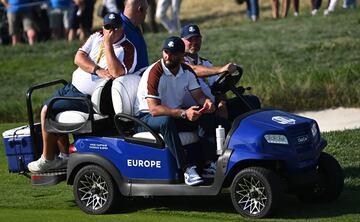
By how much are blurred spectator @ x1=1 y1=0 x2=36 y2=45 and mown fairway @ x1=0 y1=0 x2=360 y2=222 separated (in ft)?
1.85

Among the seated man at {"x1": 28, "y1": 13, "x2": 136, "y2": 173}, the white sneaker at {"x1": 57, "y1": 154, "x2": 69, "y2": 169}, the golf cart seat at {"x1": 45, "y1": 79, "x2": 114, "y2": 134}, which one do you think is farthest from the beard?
the white sneaker at {"x1": 57, "y1": 154, "x2": 69, "y2": 169}

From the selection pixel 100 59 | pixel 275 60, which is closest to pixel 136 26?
pixel 100 59

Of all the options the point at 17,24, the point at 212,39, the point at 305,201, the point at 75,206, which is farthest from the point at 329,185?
the point at 17,24

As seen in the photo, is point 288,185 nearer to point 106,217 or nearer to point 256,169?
point 256,169

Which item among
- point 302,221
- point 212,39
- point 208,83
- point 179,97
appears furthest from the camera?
point 212,39

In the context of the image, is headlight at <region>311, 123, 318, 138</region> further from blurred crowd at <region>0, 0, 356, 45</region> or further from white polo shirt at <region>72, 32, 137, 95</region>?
blurred crowd at <region>0, 0, 356, 45</region>

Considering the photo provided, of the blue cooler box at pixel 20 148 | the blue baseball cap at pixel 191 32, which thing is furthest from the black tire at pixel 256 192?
the blue cooler box at pixel 20 148

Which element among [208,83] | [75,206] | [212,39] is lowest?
[212,39]

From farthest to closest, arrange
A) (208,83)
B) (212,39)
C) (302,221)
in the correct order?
(212,39), (208,83), (302,221)

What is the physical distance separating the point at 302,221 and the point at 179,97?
61.6 inches

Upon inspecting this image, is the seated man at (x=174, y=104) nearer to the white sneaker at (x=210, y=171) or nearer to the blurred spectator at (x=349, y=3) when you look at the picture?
the white sneaker at (x=210, y=171)

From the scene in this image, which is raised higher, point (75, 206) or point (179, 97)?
point (179, 97)

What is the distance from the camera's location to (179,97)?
33.4ft

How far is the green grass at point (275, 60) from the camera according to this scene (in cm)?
1664
